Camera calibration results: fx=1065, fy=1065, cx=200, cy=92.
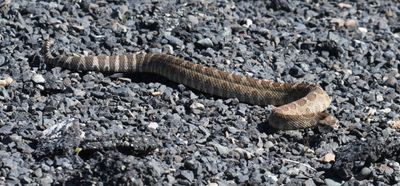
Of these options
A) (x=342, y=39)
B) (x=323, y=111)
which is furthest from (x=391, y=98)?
(x=342, y=39)

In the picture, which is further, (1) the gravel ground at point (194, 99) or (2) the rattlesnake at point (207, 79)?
(2) the rattlesnake at point (207, 79)

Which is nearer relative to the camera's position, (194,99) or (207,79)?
(194,99)

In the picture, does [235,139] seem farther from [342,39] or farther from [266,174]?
[342,39]

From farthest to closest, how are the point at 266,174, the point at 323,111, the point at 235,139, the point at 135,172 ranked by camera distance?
1. the point at 323,111
2. the point at 235,139
3. the point at 266,174
4. the point at 135,172
